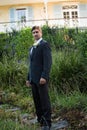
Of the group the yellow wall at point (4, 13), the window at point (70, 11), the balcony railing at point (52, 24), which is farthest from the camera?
the yellow wall at point (4, 13)

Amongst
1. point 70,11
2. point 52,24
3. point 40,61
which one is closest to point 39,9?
point 70,11

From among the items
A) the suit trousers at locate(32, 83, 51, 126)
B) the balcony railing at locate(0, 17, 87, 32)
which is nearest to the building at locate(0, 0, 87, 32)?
the balcony railing at locate(0, 17, 87, 32)

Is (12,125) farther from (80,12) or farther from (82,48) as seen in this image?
(80,12)

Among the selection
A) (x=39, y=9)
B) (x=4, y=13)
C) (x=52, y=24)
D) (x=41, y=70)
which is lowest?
(x=52, y=24)

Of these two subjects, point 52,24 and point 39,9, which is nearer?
point 52,24

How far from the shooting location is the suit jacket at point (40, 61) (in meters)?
7.48

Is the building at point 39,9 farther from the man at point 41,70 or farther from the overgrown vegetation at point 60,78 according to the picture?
the man at point 41,70

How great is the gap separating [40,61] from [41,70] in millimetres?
160

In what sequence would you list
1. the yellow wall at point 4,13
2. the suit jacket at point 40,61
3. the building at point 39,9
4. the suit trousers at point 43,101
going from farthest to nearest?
the yellow wall at point 4,13, the building at point 39,9, the suit trousers at point 43,101, the suit jacket at point 40,61

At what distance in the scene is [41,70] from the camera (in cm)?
764

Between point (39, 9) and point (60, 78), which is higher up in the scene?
point (39, 9)

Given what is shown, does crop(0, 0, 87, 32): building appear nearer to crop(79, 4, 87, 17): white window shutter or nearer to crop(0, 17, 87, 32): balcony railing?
crop(79, 4, 87, 17): white window shutter

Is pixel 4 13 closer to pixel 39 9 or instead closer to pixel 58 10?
pixel 39 9

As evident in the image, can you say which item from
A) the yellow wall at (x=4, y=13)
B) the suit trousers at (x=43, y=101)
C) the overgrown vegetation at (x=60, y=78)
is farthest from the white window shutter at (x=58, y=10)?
the suit trousers at (x=43, y=101)
